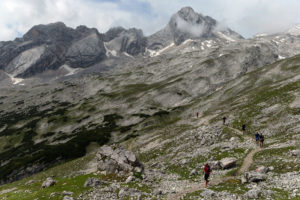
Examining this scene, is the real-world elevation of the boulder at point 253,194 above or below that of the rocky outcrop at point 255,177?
below

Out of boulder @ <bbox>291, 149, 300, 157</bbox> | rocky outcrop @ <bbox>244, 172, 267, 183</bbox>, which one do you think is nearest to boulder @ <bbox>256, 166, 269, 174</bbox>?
rocky outcrop @ <bbox>244, 172, 267, 183</bbox>

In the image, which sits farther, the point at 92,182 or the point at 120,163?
the point at 120,163

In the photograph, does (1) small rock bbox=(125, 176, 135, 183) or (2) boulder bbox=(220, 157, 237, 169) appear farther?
(2) boulder bbox=(220, 157, 237, 169)

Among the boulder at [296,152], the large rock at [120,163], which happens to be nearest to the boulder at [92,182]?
→ the large rock at [120,163]

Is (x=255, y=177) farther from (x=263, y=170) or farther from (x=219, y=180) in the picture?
(x=219, y=180)

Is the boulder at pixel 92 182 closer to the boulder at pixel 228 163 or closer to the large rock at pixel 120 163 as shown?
the large rock at pixel 120 163

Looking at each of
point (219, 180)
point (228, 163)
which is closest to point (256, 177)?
point (219, 180)

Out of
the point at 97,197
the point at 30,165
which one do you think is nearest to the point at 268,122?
the point at 97,197

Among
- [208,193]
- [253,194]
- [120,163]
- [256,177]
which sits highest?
[120,163]

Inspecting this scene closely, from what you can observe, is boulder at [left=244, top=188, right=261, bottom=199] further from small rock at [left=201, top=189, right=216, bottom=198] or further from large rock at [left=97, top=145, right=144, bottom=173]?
Result: large rock at [left=97, top=145, right=144, bottom=173]

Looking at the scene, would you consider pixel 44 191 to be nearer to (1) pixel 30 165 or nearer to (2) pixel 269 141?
(2) pixel 269 141

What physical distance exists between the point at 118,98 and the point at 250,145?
464 feet

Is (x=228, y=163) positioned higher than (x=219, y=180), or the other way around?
(x=228, y=163)

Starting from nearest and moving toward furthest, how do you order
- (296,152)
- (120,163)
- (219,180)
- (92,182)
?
1. (219,180)
2. (296,152)
3. (92,182)
4. (120,163)
